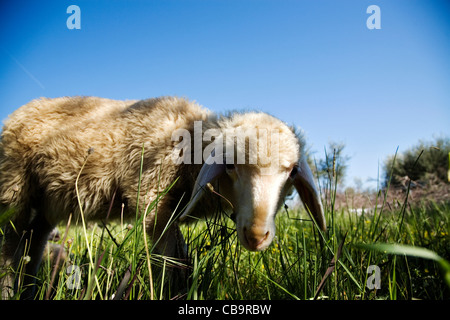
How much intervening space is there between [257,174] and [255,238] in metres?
0.48

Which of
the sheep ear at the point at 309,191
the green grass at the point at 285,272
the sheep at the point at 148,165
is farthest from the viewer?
the sheep ear at the point at 309,191

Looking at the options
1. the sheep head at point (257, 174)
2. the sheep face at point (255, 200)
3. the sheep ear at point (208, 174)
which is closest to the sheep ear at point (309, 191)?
the sheep head at point (257, 174)

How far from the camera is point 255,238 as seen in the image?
82.7 inches

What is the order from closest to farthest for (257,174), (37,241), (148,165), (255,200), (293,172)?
(255,200), (257,174), (293,172), (148,165), (37,241)

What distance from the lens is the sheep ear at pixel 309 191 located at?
99.1 inches

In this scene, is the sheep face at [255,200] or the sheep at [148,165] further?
the sheep at [148,165]

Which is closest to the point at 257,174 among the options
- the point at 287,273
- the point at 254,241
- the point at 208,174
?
the point at 208,174

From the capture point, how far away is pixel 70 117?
139 inches

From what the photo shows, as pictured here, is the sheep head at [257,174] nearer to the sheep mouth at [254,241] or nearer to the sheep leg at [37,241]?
the sheep mouth at [254,241]

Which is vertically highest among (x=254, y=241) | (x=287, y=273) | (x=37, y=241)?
(x=254, y=241)

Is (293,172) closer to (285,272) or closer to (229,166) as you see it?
(229,166)

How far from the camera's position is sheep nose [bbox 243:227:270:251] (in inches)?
82.7

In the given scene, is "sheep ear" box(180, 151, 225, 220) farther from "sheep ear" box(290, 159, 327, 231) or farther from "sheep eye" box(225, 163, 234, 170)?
"sheep ear" box(290, 159, 327, 231)
